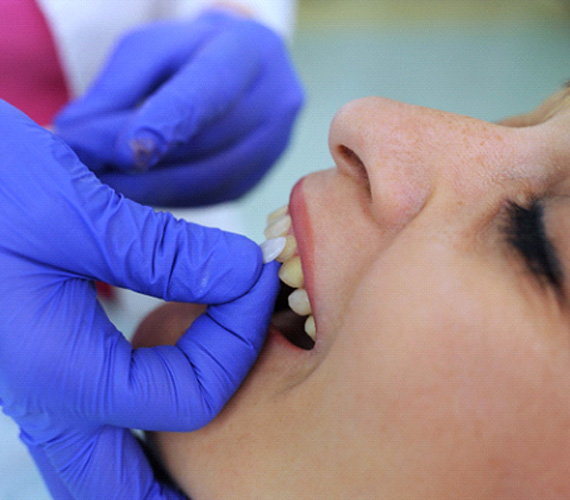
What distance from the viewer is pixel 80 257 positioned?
28.5 inches

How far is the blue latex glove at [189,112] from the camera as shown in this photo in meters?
1.17

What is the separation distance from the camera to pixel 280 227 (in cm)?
88

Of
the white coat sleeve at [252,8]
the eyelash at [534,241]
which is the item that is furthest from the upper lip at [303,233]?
the white coat sleeve at [252,8]

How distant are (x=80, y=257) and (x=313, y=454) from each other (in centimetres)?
39

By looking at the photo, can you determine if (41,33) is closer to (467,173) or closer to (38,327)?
(38,327)

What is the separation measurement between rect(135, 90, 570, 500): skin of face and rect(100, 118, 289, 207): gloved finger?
0.66m

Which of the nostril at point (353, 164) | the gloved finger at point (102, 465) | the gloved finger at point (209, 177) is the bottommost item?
the gloved finger at point (102, 465)

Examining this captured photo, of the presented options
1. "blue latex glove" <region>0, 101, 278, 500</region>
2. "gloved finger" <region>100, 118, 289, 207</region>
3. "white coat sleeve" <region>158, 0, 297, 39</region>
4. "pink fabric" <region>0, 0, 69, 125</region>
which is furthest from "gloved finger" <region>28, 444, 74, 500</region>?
"white coat sleeve" <region>158, 0, 297, 39</region>

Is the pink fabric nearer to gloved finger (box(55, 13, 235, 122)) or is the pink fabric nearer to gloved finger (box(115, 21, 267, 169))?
gloved finger (box(55, 13, 235, 122))

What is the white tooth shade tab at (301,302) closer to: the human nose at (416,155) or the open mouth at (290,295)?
the open mouth at (290,295)

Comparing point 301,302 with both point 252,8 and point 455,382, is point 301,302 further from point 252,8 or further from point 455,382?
point 252,8

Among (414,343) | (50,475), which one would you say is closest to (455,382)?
(414,343)

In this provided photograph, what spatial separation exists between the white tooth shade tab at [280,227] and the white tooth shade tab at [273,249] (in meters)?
0.03

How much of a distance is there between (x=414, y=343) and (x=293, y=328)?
0.37m
